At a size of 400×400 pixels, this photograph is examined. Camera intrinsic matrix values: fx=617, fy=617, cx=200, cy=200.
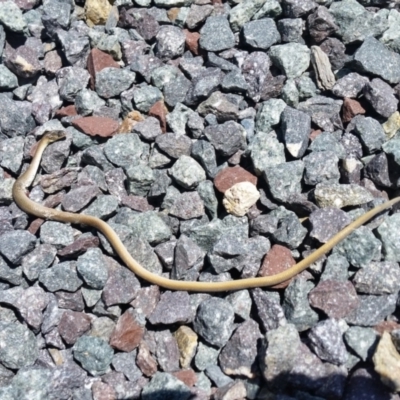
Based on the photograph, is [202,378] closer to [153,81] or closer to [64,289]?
[64,289]

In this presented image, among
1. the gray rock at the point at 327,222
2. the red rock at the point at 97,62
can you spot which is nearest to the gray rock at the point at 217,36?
the red rock at the point at 97,62

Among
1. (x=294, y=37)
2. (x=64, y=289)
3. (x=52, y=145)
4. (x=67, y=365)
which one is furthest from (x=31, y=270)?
(x=294, y=37)

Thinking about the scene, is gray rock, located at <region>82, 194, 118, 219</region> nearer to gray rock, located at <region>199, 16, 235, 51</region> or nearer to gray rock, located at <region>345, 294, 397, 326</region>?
gray rock, located at <region>199, 16, 235, 51</region>

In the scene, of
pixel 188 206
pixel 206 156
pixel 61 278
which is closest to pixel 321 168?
pixel 206 156

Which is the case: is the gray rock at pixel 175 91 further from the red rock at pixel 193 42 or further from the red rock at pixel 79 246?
the red rock at pixel 79 246

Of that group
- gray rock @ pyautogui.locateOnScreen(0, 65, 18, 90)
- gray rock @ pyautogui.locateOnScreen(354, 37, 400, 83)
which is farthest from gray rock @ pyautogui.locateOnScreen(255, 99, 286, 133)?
gray rock @ pyautogui.locateOnScreen(0, 65, 18, 90)

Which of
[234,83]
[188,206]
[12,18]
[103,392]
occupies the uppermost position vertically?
[12,18]

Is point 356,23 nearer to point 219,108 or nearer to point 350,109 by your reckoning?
point 350,109
